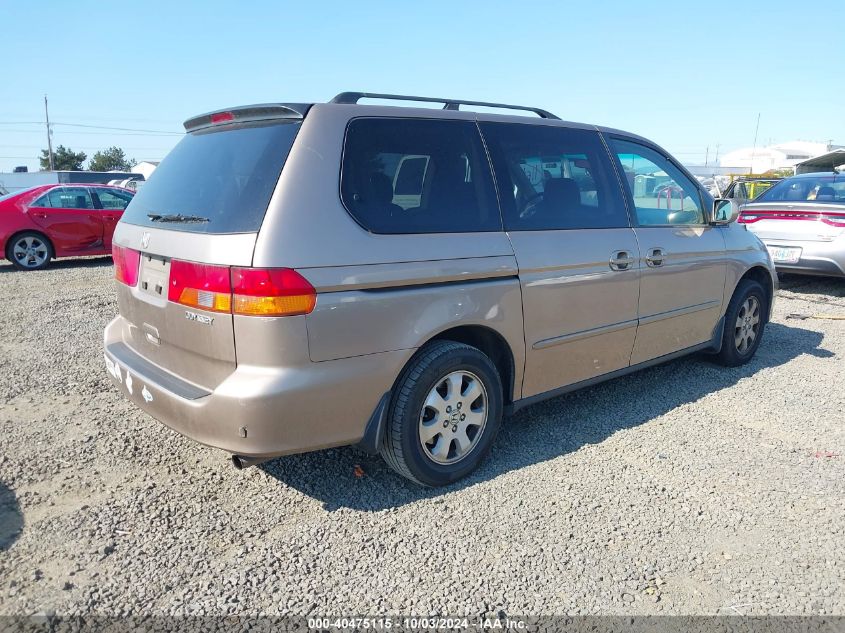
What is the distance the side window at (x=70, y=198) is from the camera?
10289mm

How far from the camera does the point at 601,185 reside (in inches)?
152

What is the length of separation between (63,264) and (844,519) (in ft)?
38.9

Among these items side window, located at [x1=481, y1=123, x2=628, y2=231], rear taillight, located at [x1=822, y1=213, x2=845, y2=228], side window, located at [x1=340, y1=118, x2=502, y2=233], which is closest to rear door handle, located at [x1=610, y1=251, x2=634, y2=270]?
side window, located at [x1=481, y1=123, x2=628, y2=231]

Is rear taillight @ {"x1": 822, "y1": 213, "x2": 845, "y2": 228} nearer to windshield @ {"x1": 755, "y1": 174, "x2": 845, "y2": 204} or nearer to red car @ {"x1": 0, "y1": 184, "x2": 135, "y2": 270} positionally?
windshield @ {"x1": 755, "y1": 174, "x2": 845, "y2": 204}

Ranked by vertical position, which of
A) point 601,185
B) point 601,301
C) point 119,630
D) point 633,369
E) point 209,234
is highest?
point 601,185

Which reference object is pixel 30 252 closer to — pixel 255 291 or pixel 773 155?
pixel 255 291

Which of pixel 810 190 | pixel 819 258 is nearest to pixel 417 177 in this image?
pixel 819 258

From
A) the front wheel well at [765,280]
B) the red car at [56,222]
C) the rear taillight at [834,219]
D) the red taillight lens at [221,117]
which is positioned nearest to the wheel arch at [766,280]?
the front wheel well at [765,280]

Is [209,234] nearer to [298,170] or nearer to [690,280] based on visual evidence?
[298,170]

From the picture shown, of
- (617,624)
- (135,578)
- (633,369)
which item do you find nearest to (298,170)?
(135,578)

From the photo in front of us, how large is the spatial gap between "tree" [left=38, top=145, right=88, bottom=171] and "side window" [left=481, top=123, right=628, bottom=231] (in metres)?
75.4

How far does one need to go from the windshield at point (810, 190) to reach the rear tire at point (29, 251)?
11290 millimetres

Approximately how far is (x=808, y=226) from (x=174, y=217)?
7693 mm

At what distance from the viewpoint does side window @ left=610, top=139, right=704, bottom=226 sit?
407 centimetres
